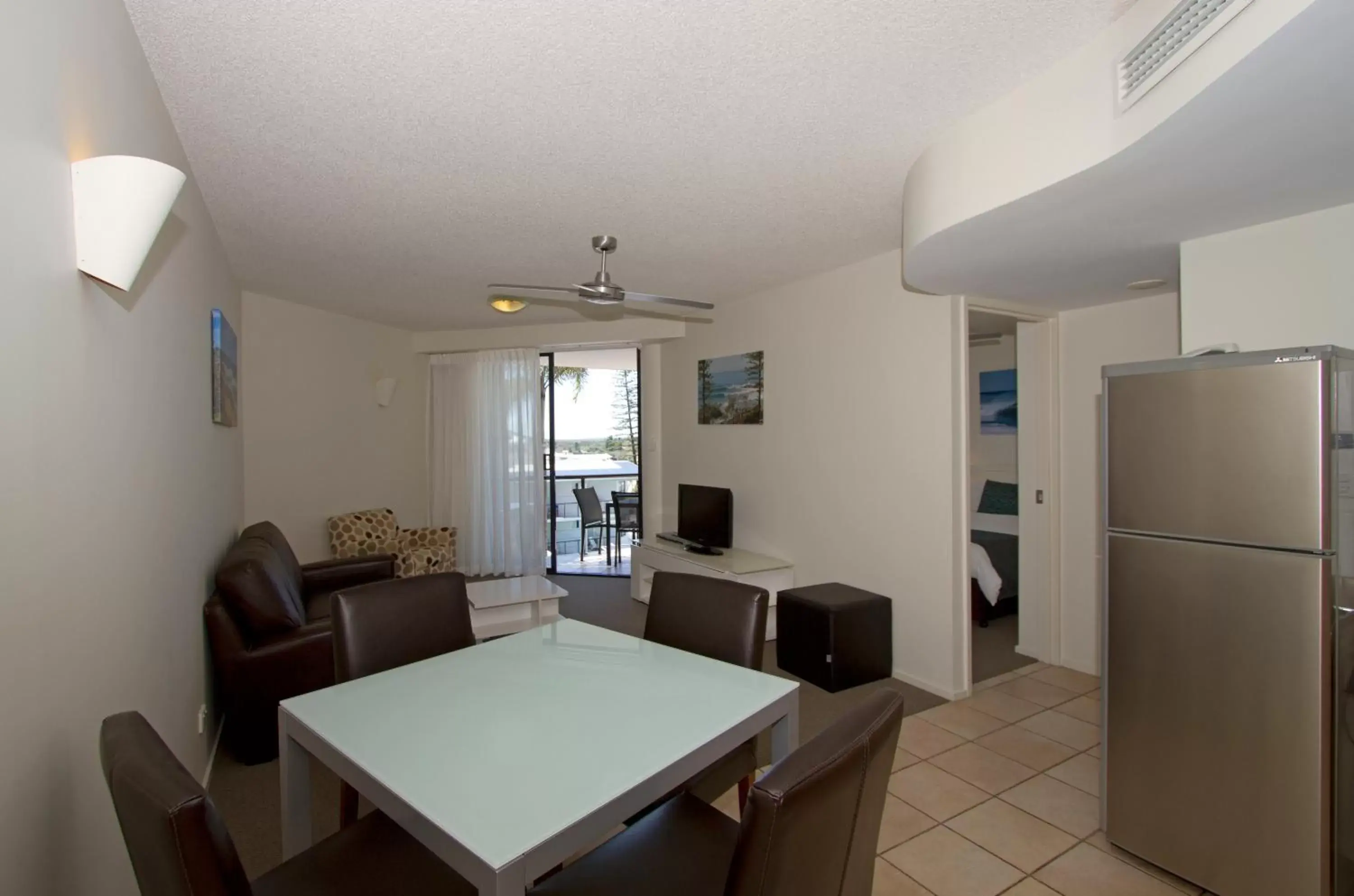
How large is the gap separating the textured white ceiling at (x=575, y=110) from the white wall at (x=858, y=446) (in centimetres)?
56

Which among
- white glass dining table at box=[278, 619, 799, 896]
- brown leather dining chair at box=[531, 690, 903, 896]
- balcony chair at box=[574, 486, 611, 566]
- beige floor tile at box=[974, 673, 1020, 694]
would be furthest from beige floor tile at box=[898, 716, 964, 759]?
balcony chair at box=[574, 486, 611, 566]

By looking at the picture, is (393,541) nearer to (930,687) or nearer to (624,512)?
(624,512)

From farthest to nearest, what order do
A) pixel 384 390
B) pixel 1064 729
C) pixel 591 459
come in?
pixel 591 459 < pixel 384 390 < pixel 1064 729

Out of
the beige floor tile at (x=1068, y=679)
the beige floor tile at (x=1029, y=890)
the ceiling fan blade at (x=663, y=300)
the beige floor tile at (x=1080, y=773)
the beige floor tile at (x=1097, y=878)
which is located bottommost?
the beige floor tile at (x=1097, y=878)

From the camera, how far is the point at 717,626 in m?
2.16

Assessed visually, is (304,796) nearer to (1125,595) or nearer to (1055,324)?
(1125,595)

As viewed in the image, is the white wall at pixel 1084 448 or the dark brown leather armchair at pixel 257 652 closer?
the dark brown leather armchair at pixel 257 652

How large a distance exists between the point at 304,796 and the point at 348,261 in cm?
317

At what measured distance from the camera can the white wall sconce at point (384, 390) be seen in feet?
19.1

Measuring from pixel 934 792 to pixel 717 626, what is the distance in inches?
50.9

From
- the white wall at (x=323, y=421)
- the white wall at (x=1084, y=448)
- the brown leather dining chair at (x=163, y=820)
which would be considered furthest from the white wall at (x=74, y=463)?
the white wall at (x=1084, y=448)

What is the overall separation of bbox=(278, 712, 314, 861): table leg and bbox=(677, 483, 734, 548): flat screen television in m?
3.51

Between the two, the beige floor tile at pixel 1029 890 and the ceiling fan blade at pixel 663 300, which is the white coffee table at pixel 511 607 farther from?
the beige floor tile at pixel 1029 890

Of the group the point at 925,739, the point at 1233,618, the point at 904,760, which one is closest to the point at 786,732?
the point at 1233,618
